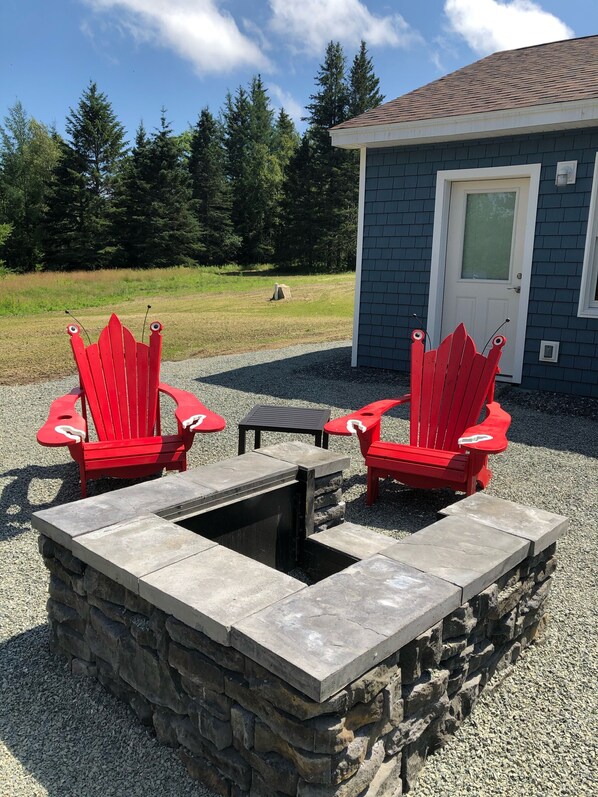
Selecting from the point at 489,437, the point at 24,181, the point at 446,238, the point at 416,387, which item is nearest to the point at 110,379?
the point at 416,387

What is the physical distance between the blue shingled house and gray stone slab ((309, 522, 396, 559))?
4.33 meters

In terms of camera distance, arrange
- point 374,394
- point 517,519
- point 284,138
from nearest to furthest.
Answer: point 517,519
point 374,394
point 284,138

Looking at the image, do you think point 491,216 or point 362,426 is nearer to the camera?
point 362,426

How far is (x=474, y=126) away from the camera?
20.3 feet

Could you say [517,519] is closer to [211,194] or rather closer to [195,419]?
[195,419]

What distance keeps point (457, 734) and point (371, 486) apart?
73.6 inches

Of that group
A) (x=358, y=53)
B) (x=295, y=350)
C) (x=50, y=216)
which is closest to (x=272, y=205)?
(x=358, y=53)

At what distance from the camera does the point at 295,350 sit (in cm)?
912

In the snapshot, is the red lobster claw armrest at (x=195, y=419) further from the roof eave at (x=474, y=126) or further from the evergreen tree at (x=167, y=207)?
the evergreen tree at (x=167, y=207)

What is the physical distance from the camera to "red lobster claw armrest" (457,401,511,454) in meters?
3.18


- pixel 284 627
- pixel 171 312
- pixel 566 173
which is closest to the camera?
pixel 284 627

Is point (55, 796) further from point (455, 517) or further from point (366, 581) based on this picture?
point (455, 517)

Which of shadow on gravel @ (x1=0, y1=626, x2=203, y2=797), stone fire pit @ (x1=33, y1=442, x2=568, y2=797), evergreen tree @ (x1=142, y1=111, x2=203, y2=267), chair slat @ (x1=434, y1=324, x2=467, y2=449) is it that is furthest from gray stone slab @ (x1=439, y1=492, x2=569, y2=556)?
evergreen tree @ (x1=142, y1=111, x2=203, y2=267)

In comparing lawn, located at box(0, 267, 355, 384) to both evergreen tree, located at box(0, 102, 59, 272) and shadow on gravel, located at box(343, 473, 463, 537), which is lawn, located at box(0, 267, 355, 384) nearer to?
shadow on gravel, located at box(343, 473, 463, 537)
